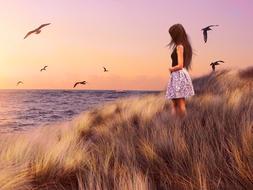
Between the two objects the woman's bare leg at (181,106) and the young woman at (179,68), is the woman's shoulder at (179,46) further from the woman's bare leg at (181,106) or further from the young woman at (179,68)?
the woman's bare leg at (181,106)

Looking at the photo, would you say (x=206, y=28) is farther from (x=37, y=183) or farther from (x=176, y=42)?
(x=37, y=183)

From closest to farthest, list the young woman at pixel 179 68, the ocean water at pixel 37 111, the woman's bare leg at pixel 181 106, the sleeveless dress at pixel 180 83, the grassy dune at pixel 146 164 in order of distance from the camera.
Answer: the grassy dune at pixel 146 164
the woman's bare leg at pixel 181 106
the young woman at pixel 179 68
the sleeveless dress at pixel 180 83
the ocean water at pixel 37 111

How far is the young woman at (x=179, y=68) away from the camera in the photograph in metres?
7.72

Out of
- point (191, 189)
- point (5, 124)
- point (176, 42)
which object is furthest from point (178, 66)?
point (5, 124)

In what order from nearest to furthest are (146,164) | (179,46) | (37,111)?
1. (146,164)
2. (179,46)
3. (37,111)

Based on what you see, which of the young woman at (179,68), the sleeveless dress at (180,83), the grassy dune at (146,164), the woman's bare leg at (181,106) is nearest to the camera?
the grassy dune at (146,164)

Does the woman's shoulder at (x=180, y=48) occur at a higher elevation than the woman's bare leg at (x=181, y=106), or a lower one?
higher

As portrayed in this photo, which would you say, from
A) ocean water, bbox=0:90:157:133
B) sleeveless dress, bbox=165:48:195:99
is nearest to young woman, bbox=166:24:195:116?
sleeveless dress, bbox=165:48:195:99

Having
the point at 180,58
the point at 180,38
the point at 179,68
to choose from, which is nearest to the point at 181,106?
the point at 179,68

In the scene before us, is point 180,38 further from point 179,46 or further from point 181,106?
point 181,106

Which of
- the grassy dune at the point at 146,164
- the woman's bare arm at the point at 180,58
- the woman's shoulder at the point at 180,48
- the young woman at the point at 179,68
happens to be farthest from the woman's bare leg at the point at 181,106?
the grassy dune at the point at 146,164

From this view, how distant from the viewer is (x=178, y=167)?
141 inches

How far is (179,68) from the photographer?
7.86 meters

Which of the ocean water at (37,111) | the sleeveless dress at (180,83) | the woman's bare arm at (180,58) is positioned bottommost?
the ocean water at (37,111)
